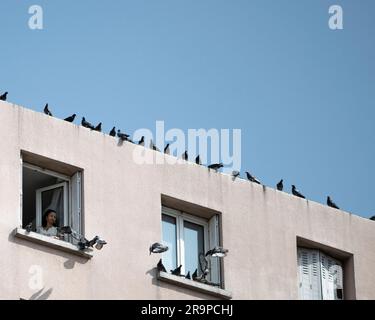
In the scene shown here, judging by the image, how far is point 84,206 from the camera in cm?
5362

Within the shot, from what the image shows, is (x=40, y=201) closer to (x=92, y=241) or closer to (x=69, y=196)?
(x=69, y=196)

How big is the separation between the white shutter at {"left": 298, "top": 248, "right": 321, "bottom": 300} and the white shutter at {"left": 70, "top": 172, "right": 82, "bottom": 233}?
615 cm

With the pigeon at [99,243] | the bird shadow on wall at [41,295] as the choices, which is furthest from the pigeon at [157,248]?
the bird shadow on wall at [41,295]

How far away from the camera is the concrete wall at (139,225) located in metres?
52.4

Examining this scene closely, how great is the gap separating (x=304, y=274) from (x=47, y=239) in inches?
297

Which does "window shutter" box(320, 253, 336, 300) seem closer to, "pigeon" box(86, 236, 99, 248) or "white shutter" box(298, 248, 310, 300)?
"white shutter" box(298, 248, 310, 300)

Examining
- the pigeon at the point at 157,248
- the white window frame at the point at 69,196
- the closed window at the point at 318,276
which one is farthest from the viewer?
the closed window at the point at 318,276

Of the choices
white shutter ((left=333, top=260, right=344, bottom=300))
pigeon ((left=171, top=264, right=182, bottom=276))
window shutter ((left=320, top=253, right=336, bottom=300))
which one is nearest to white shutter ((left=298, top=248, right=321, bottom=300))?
window shutter ((left=320, top=253, right=336, bottom=300))

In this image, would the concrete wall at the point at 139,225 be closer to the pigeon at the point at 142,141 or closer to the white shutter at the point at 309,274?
the white shutter at the point at 309,274

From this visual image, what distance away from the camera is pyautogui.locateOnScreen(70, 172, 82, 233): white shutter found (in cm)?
5359

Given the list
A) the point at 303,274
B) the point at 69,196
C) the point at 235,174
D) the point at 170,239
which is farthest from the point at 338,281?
the point at 69,196

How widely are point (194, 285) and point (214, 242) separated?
1.83 metres

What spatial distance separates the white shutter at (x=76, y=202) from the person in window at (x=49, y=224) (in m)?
0.39
